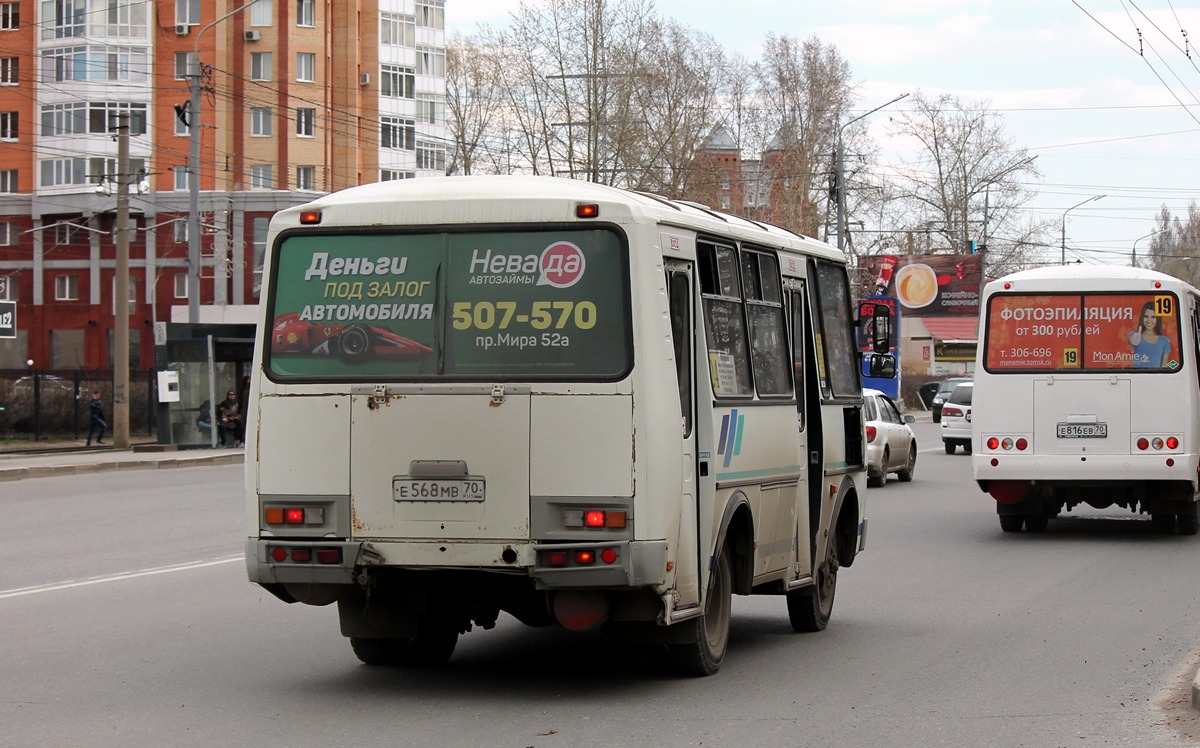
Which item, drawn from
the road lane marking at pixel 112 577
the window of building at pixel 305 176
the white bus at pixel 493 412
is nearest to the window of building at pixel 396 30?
the window of building at pixel 305 176

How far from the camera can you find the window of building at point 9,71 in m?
73.2

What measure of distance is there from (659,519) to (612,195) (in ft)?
5.33

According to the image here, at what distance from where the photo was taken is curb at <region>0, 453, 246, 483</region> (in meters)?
29.6

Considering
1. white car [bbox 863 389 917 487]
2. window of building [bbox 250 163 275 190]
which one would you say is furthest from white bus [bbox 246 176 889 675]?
window of building [bbox 250 163 275 190]

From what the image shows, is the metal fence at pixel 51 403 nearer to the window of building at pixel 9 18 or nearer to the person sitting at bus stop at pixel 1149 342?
the person sitting at bus stop at pixel 1149 342

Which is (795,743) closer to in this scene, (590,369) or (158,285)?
(590,369)

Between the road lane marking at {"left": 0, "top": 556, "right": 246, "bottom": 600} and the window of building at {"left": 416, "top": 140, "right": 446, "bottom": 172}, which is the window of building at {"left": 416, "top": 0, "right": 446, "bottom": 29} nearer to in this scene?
the window of building at {"left": 416, "top": 140, "right": 446, "bottom": 172}

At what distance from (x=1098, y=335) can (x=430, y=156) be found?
7059cm

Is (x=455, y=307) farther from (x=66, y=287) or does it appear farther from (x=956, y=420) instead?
(x=66, y=287)

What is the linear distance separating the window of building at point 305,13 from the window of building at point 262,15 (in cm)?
123

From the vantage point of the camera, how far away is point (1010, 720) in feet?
25.7

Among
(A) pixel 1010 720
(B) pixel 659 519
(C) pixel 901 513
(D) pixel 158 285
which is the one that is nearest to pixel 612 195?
(B) pixel 659 519

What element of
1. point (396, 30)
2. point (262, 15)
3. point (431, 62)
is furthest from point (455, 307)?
point (431, 62)

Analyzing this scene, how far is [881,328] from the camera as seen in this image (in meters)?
11.7
